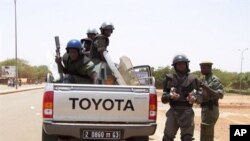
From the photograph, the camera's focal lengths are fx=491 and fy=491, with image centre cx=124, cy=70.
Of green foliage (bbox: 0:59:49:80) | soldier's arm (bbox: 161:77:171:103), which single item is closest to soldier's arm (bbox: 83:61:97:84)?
soldier's arm (bbox: 161:77:171:103)

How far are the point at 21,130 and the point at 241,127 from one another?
8110 millimetres

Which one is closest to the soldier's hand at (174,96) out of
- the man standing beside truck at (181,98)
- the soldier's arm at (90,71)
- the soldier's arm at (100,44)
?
the man standing beside truck at (181,98)

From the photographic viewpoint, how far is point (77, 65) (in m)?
8.62

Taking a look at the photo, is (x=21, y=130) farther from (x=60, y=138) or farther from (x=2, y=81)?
(x=2, y=81)

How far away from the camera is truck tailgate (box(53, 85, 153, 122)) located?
7227mm

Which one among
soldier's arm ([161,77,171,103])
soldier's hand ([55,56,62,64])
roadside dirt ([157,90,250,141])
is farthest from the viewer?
roadside dirt ([157,90,250,141])

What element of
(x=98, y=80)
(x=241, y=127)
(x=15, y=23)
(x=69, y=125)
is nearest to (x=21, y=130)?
(x=98, y=80)

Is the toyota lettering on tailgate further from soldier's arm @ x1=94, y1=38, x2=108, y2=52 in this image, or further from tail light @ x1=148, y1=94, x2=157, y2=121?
soldier's arm @ x1=94, y1=38, x2=108, y2=52

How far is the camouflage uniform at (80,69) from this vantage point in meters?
8.57

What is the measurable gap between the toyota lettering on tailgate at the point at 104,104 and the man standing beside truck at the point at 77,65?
3.95ft

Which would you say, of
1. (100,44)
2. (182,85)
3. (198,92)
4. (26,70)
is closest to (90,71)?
(100,44)

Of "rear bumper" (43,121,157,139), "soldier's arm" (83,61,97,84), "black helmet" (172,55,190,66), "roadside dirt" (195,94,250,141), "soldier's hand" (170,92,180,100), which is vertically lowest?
"roadside dirt" (195,94,250,141)

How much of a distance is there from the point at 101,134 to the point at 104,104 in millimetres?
460

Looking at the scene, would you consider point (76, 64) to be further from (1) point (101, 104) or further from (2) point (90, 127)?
(2) point (90, 127)
